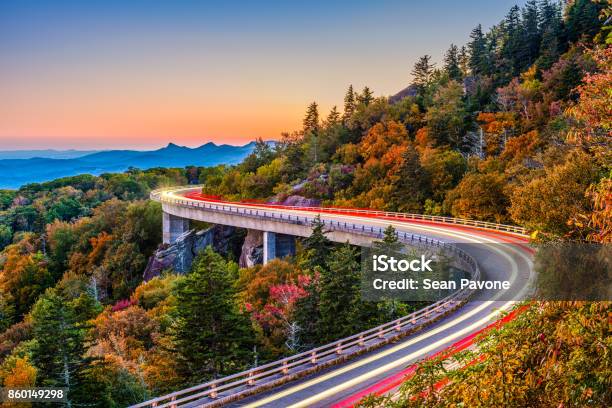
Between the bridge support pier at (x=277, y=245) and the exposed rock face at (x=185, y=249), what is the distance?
507 inches

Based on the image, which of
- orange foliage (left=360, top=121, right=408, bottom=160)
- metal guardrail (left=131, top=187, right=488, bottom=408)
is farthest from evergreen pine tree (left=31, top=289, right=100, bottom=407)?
orange foliage (left=360, top=121, right=408, bottom=160)

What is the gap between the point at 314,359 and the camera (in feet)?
60.0

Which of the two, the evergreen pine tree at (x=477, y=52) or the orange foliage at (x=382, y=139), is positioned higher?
the evergreen pine tree at (x=477, y=52)

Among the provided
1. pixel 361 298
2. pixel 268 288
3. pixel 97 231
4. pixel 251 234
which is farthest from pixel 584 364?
pixel 97 231

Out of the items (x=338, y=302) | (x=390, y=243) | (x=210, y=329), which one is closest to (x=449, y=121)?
(x=390, y=243)

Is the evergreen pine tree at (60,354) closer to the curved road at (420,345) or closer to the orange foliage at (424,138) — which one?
the curved road at (420,345)

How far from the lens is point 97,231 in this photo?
269 ft

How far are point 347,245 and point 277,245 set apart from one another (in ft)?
89.9

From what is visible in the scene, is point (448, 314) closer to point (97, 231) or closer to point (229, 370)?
point (229, 370)

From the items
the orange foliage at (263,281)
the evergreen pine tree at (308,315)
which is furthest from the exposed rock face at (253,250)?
the evergreen pine tree at (308,315)

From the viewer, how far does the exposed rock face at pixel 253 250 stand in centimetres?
5806

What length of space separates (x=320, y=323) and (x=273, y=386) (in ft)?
29.1

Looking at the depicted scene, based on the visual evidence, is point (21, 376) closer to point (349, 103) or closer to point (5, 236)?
point (349, 103)

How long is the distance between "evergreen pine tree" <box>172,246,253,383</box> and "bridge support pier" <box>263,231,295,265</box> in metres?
31.4
